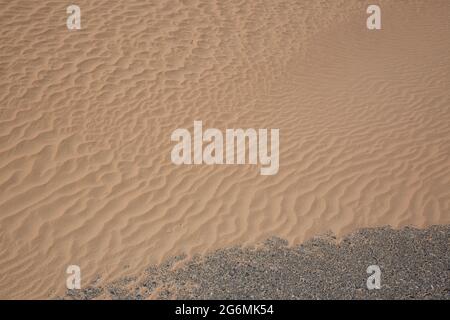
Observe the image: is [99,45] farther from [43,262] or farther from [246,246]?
[246,246]

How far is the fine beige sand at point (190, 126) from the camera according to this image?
16.1ft

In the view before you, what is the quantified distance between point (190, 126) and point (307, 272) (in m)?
4.05

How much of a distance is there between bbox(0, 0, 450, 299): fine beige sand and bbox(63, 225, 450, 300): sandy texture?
262 mm

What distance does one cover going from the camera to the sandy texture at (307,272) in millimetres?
3887

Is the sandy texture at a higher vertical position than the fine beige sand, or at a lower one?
lower

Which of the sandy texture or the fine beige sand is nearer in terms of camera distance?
the sandy texture

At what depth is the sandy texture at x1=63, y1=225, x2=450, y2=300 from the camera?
3887 mm

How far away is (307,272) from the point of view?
4.14 m

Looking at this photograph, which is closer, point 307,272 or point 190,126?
point 307,272

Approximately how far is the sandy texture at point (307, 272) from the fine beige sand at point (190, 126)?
0.26m

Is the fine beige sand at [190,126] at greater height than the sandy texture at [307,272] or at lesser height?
greater

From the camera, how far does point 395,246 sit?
4.49 metres

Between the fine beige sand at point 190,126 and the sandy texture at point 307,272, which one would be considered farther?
the fine beige sand at point 190,126

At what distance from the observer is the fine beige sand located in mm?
4910
